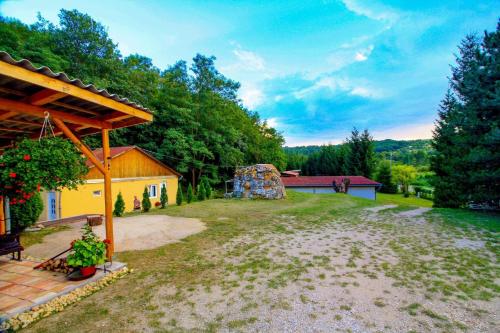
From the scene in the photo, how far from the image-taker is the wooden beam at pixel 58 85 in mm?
2566

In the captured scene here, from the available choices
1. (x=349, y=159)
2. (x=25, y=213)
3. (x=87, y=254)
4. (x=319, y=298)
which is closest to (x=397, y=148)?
(x=349, y=159)

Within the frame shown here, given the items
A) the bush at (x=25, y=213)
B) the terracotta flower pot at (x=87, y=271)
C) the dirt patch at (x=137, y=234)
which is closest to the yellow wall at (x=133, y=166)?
the bush at (x=25, y=213)

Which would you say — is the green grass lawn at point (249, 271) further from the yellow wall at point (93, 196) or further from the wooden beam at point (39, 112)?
the yellow wall at point (93, 196)

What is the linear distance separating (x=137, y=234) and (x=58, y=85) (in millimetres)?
5030

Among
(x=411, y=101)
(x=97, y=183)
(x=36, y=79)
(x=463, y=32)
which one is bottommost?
(x=97, y=183)

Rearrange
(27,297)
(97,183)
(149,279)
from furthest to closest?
(97,183)
(149,279)
(27,297)

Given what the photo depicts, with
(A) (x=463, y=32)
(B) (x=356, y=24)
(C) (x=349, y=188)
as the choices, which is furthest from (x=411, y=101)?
(C) (x=349, y=188)

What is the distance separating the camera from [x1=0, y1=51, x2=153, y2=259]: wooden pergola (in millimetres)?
2785

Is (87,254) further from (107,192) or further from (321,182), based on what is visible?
(321,182)

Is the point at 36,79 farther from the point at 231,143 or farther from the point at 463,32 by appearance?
the point at 231,143

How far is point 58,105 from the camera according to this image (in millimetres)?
3727

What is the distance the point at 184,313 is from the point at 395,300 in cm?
275

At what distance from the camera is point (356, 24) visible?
38.8 ft

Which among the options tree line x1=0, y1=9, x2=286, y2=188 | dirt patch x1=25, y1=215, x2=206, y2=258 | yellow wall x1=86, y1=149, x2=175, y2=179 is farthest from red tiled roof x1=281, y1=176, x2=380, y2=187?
dirt patch x1=25, y1=215, x2=206, y2=258
